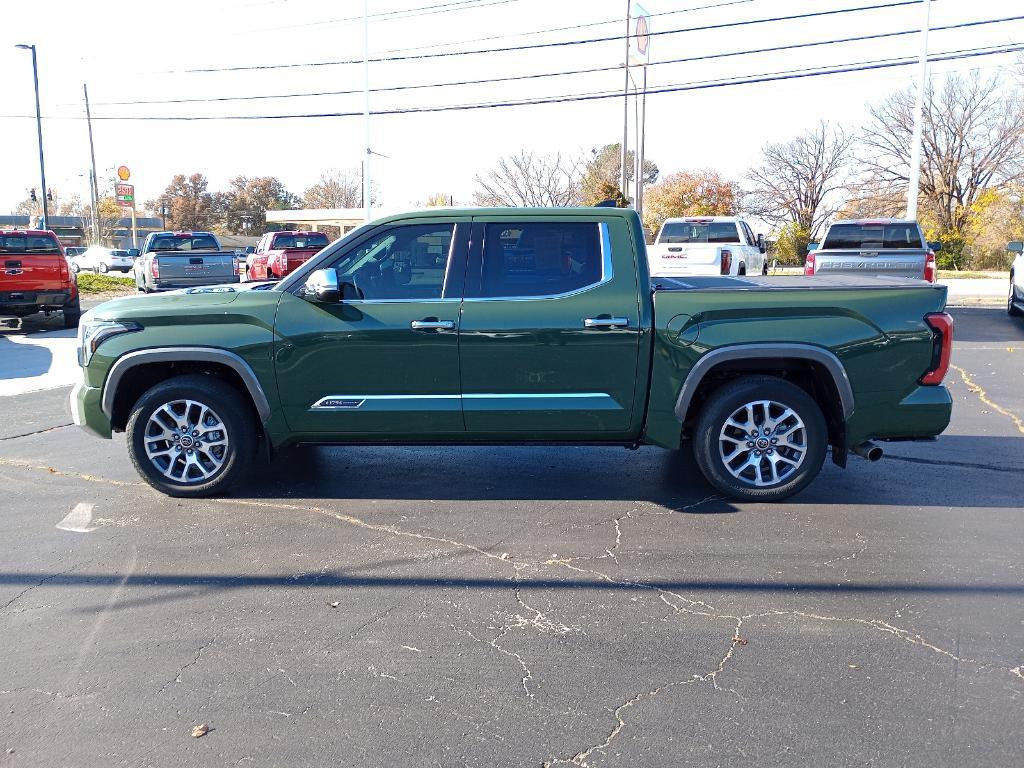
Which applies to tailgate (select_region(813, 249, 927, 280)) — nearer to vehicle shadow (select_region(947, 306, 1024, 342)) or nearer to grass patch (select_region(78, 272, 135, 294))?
vehicle shadow (select_region(947, 306, 1024, 342))

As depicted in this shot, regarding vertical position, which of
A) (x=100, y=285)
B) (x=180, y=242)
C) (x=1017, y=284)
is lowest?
(x=100, y=285)

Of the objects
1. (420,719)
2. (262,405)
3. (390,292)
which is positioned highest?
(390,292)

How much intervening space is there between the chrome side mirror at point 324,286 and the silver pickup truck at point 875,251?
30.6ft

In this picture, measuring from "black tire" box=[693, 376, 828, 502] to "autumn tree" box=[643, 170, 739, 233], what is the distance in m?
48.5

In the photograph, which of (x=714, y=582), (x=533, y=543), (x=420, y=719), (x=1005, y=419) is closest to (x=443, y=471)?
(x=533, y=543)

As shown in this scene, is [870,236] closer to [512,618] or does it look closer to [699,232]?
[699,232]

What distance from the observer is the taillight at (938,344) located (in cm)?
542

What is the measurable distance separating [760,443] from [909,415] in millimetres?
922

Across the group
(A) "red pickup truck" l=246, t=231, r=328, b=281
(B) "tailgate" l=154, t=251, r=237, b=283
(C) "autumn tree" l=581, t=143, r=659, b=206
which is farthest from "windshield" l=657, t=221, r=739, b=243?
(C) "autumn tree" l=581, t=143, r=659, b=206

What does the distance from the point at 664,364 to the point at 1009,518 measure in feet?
7.58

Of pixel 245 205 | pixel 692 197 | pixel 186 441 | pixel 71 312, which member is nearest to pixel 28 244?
pixel 71 312

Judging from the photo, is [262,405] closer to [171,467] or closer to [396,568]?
[171,467]

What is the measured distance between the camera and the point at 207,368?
5832 millimetres

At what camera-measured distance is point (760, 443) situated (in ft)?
18.4
